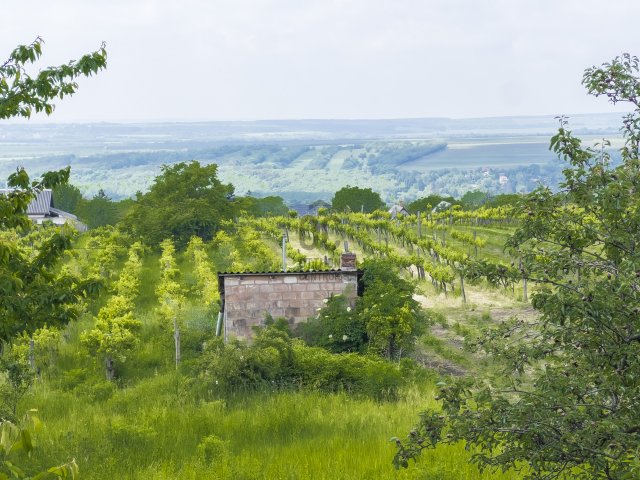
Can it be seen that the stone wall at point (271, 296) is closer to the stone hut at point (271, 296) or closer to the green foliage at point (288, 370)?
the stone hut at point (271, 296)

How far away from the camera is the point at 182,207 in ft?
159

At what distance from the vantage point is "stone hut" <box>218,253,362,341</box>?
20.7m

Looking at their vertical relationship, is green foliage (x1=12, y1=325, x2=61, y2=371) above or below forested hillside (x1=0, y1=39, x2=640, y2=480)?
below

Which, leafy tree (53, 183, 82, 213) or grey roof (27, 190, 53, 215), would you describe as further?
leafy tree (53, 183, 82, 213)

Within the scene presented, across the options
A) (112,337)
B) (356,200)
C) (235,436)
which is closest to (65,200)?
(356,200)

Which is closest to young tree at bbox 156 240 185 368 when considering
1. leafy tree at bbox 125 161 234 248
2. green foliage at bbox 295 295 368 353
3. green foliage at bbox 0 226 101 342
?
green foliage at bbox 295 295 368 353

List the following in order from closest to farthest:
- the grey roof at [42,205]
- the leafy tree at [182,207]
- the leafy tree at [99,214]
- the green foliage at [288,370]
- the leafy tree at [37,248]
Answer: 1. the leafy tree at [37,248]
2. the green foliage at [288,370]
3. the leafy tree at [182,207]
4. the leafy tree at [99,214]
5. the grey roof at [42,205]

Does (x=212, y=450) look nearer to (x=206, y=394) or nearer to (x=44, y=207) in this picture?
(x=206, y=394)

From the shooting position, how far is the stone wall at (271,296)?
2072 cm

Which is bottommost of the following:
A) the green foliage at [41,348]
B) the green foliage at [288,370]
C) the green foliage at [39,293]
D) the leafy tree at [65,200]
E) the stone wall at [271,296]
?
the leafy tree at [65,200]

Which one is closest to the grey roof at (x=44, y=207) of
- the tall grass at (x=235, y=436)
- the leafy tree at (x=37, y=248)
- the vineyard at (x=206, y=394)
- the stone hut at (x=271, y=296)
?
the vineyard at (x=206, y=394)

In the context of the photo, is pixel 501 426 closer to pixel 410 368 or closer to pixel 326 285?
pixel 410 368

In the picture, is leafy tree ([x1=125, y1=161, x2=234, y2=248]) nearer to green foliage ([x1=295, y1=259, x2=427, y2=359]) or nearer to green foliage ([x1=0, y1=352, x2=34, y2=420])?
green foliage ([x1=295, y1=259, x2=427, y2=359])

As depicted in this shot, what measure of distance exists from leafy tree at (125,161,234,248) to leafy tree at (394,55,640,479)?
4027 centimetres
